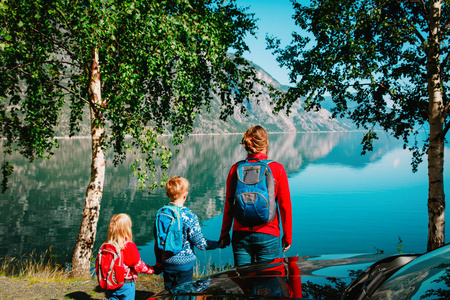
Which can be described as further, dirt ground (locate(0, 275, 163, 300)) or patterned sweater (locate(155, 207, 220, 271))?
dirt ground (locate(0, 275, 163, 300))

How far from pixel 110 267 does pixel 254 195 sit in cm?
181

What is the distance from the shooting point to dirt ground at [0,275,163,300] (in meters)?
5.45

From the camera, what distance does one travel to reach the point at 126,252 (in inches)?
144

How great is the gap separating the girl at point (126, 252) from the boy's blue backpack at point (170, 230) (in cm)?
→ 33

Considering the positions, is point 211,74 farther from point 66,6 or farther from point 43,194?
point 43,194

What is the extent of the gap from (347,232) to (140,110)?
1830 cm

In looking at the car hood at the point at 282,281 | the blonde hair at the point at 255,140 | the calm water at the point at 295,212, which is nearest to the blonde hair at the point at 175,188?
the blonde hair at the point at 255,140

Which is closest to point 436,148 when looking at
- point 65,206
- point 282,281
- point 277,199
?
point 277,199

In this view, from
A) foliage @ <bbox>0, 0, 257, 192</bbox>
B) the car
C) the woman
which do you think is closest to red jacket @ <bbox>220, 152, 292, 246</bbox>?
the woman

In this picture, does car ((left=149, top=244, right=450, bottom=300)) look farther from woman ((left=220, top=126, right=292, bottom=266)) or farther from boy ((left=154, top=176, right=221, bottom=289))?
boy ((left=154, top=176, right=221, bottom=289))

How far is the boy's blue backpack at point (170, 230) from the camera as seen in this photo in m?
3.56

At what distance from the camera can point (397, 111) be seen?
32.1 ft

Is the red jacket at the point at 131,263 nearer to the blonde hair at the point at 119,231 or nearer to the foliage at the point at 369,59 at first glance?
the blonde hair at the point at 119,231

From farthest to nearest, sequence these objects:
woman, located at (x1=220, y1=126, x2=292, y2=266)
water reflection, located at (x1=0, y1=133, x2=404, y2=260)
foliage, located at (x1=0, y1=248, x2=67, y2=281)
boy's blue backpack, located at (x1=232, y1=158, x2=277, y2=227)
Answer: water reflection, located at (x1=0, y1=133, x2=404, y2=260)
foliage, located at (x1=0, y1=248, x2=67, y2=281)
woman, located at (x1=220, y1=126, x2=292, y2=266)
boy's blue backpack, located at (x1=232, y1=158, x2=277, y2=227)
